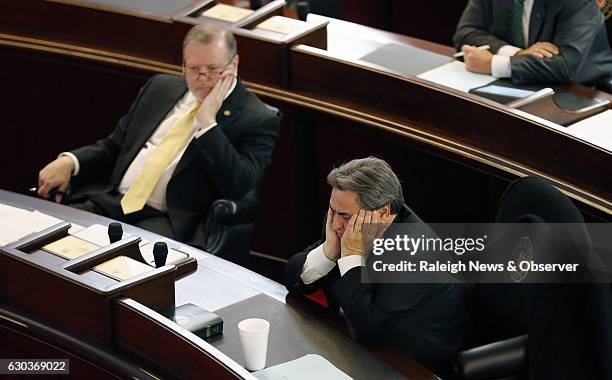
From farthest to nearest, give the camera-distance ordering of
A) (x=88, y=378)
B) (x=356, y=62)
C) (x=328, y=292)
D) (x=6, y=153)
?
(x=6, y=153) < (x=356, y=62) < (x=328, y=292) < (x=88, y=378)

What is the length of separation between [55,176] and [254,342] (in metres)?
1.65

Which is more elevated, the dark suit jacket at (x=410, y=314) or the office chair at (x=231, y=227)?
the dark suit jacket at (x=410, y=314)

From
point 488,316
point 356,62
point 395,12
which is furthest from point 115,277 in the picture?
point 395,12

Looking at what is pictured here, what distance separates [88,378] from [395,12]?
391 cm

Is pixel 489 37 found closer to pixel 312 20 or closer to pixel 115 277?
pixel 312 20

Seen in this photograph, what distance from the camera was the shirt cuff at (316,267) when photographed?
112 inches

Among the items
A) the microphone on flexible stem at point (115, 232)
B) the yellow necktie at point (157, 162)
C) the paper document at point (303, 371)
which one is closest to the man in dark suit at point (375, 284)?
the paper document at point (303, 371)

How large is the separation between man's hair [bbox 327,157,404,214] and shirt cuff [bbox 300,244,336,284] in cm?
18

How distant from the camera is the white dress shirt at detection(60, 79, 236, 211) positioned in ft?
12.6

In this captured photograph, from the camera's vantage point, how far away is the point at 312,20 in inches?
173

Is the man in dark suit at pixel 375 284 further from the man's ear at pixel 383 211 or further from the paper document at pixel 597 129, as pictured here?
the paper document at pixel 597 129

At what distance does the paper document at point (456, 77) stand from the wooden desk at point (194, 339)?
124 cm

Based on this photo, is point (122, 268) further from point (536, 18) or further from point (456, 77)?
point (536, 18)

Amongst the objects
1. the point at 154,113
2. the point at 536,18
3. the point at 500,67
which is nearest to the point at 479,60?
the point at 500,67
